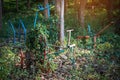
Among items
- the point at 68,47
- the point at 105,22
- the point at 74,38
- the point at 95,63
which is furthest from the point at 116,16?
the point at 95,63

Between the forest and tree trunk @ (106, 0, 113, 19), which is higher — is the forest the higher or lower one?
the lower one

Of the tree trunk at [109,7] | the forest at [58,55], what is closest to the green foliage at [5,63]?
the forest at [58,55]

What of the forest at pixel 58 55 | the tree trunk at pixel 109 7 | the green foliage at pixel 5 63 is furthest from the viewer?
the tree trunk at pixel 109 7

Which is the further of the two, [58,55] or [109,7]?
[109,7]

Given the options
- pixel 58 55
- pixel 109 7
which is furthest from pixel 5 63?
pixel 109 7

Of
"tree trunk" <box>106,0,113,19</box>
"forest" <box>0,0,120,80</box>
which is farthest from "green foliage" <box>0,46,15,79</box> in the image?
"tree trunk" <box>106,0,113,19</box>

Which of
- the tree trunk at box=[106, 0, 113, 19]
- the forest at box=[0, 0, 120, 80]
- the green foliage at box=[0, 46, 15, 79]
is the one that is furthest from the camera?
the tree trunk at box=[106, 0, 113, 19]

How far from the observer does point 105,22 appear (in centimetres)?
1423

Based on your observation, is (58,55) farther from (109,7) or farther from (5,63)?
(109,7)

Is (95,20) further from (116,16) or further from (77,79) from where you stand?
(77,79)

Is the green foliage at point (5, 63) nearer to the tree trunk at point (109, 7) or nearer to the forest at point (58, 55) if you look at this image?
the forest at point (58, 55)

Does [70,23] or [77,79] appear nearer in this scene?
[77,79]

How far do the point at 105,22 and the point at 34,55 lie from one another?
803 centimetres

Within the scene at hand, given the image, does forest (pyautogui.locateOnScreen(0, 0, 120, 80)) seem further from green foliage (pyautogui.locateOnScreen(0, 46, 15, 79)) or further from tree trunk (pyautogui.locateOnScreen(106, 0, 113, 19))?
tree trunk (pyautogui.locateOnScreen(106, 0, 113, 19))
